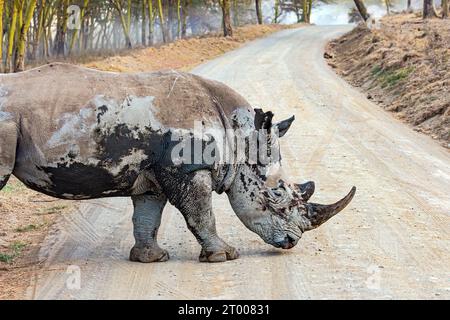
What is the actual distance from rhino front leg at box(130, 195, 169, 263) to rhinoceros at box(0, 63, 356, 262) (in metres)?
0.01

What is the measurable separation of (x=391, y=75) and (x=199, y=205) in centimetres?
1568

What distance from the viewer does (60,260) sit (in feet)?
26.9

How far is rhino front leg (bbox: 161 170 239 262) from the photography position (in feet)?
25.4

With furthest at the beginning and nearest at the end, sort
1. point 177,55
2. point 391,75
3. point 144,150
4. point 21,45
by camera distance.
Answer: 1. point 177,55
2. point 21,45
3. point 391,75
4. point 144,150

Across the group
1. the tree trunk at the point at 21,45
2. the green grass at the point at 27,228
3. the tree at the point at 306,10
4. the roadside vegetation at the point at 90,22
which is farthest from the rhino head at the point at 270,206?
the tree at the point at 306,10

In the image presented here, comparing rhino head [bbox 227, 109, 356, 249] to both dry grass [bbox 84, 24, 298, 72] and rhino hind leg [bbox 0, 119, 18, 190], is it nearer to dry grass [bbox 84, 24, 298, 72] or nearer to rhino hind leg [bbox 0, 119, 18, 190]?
rhino hind leg [bbox 0, 119, 18, 190]

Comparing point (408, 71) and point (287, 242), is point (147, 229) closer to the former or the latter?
point (287, 242)

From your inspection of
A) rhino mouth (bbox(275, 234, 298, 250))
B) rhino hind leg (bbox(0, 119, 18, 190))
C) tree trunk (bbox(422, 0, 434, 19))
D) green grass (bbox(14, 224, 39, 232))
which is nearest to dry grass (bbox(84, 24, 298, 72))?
tree trunk (bbox(422, 0, 434, 19))

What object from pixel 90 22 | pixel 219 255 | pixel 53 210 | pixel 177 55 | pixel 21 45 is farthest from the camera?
pixel 90 22

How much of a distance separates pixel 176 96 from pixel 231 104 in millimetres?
637

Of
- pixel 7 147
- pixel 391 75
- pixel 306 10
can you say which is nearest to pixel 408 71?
pixel 391 75

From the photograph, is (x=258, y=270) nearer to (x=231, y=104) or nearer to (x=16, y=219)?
(x=231, y=104)

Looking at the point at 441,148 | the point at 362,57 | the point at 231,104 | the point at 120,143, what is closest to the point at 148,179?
the point at 120,143

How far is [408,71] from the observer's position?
21.6m
